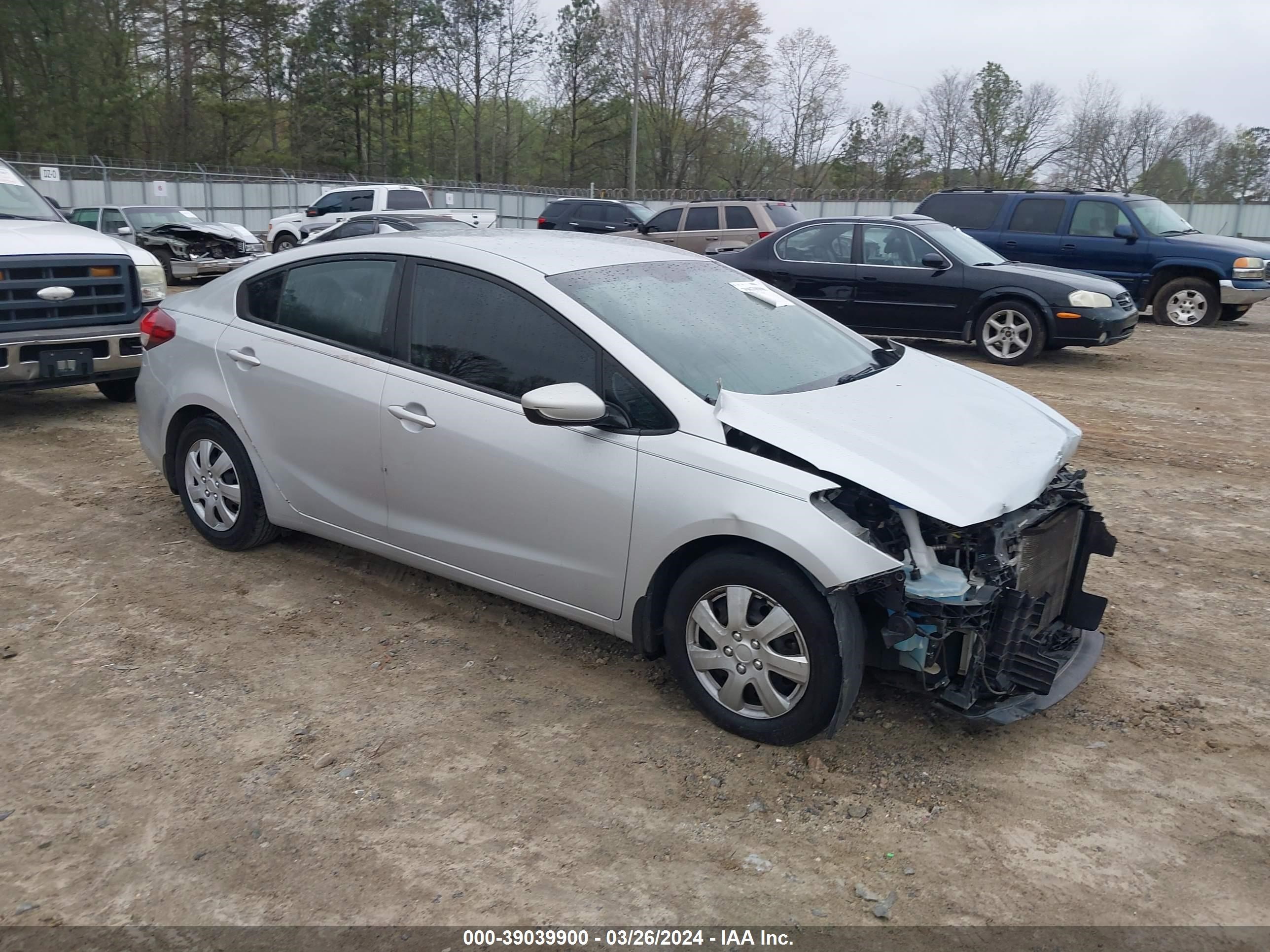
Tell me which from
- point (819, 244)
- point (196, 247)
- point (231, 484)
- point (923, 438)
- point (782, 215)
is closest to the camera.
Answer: point (923, 438)

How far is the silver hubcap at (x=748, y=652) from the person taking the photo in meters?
3.36

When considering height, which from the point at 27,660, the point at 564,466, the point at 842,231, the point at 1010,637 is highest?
the point at 842,231

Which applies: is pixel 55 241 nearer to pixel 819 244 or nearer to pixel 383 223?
pixel 819 244

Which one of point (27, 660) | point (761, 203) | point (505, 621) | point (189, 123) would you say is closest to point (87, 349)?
point (27, 660)

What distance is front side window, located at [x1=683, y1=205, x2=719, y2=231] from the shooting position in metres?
17.4

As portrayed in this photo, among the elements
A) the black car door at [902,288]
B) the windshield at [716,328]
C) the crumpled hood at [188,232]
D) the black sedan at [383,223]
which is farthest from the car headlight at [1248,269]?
the crumpled hood at [188,232]

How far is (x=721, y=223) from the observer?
17.3 m

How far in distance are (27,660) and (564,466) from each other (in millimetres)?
2344

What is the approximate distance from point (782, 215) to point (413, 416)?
48.1ft

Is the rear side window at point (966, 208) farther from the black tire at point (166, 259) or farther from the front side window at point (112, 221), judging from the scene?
the front side window at point (112, 221)

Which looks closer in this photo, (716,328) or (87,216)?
(716,328)

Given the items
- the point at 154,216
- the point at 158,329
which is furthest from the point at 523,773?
the point at 154,216

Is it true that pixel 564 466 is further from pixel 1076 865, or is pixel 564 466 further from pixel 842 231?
pixel 842 231

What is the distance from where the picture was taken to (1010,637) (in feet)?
11.2
